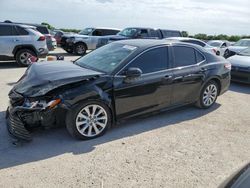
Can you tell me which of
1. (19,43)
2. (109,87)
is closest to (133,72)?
(109,87)

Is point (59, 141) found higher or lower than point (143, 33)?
lower

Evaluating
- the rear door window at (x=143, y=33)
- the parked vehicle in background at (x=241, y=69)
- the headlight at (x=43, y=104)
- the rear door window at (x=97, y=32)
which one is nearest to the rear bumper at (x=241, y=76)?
the parked vehicle in background at (x=241, y=69)

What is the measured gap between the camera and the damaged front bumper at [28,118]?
140 inches

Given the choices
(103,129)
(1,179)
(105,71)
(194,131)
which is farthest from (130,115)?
(1,179)

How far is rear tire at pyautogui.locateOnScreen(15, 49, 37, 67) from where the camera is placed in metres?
10.1

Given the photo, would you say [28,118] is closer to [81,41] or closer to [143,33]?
[143,33]

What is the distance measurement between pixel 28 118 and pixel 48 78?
0.69 meters

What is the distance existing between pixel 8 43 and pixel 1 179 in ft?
26.8

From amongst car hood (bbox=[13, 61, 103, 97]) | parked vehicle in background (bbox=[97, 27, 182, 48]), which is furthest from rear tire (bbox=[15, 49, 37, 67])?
car hood (bbox=[13, 61, 103, 97])

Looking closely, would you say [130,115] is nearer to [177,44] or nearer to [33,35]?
[177,44]

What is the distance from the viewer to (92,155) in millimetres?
3535

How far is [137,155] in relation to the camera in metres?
3.58

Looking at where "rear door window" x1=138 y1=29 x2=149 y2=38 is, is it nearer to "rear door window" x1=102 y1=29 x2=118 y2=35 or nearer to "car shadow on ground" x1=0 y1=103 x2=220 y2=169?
"rear door window" x1=102 y1=29 x2=118 y2=35

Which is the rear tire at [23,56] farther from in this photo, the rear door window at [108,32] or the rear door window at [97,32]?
the rear door window at [108,32]
